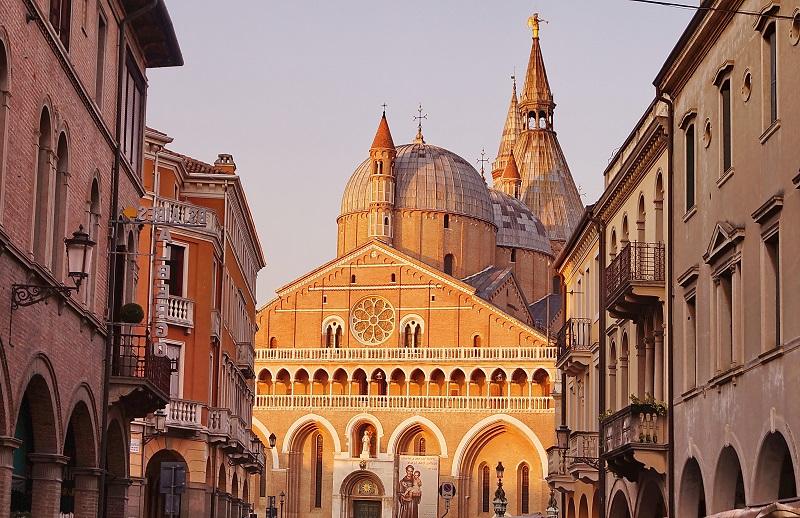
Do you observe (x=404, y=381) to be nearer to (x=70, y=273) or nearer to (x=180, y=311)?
(x=180, y=311)

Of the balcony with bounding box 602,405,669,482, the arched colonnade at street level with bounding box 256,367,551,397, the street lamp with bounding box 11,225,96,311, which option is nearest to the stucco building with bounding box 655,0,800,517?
the balcony with bounding box 602,405,669,482

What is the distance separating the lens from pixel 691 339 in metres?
26.4

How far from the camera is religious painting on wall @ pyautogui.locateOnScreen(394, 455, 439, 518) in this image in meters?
82.9

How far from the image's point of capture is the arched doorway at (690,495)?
26812 mm

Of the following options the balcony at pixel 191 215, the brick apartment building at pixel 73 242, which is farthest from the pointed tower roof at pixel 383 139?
the brick apartment building at pixel 73 242

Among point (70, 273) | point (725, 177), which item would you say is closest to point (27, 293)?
point (70, 273)

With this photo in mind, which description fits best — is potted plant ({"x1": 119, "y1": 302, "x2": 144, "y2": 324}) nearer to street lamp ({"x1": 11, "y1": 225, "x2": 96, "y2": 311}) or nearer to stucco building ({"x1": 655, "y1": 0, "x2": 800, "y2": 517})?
street lamp ({"x1": 11, "y1": 225, "x2": 96, "y2": 311})

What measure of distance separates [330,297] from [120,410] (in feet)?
204

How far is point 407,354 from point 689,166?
58.0m

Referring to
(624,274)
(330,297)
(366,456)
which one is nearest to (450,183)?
(330,297)

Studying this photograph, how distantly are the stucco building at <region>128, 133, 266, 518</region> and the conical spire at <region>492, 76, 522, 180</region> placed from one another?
79645 mm

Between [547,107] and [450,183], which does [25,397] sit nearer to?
[450,183]

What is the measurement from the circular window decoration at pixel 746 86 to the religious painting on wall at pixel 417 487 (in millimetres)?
61545

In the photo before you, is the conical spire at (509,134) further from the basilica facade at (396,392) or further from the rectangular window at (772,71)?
the rectangular window at (772,71)
